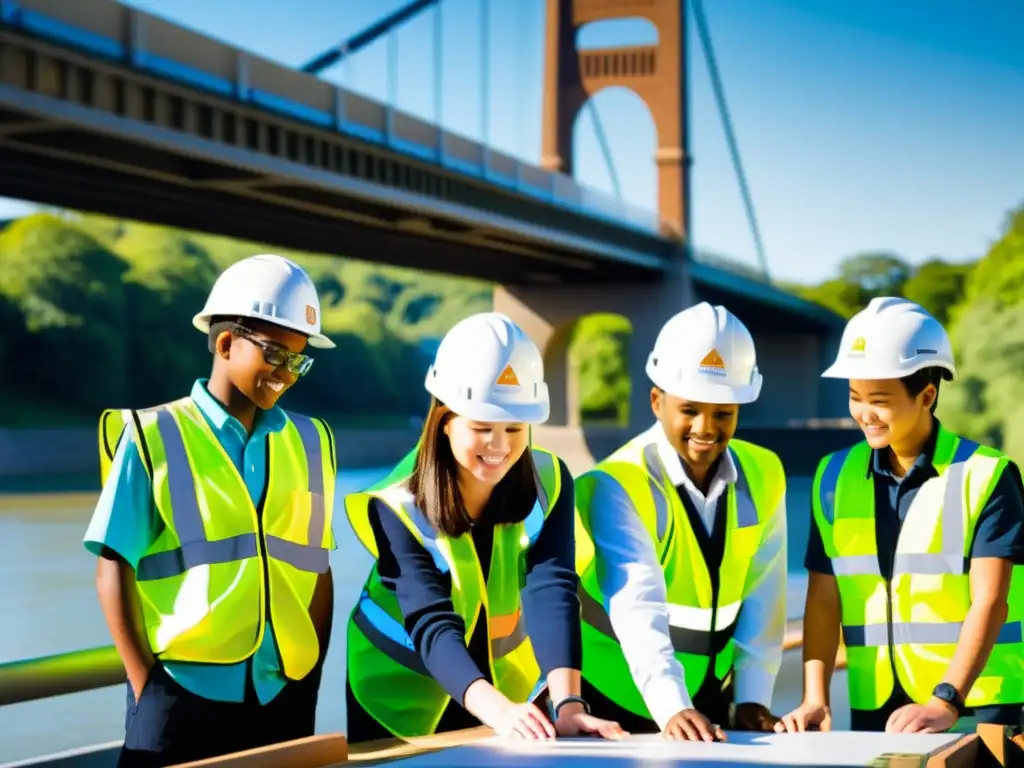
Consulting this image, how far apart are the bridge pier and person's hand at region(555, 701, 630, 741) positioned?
33.7 m

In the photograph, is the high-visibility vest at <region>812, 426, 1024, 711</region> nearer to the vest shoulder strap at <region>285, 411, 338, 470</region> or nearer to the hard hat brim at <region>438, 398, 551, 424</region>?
the hard hat brim at <region>438, 398, 551, 424</region>

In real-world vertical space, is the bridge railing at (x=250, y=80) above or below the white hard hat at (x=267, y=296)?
above

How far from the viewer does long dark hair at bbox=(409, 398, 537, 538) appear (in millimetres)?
2758

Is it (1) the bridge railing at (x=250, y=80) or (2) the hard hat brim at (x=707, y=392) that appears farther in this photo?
(1) the bridge railing at (x=250, y=80)

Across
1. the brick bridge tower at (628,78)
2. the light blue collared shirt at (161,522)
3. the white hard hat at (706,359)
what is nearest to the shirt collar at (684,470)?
the white hard hat at (706,359)

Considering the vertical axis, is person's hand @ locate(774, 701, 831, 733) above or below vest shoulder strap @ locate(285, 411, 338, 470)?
below

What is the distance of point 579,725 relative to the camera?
8.79ft

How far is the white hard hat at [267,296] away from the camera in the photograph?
Answer: 9.73 ft

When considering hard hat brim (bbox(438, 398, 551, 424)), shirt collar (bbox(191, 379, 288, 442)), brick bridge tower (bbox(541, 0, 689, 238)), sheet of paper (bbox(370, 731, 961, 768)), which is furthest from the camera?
brick bridge tower (bbox(541, 0, 689, 238))

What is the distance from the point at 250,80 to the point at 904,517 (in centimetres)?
1846

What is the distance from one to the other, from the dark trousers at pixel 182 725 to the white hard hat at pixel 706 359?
3.52ft

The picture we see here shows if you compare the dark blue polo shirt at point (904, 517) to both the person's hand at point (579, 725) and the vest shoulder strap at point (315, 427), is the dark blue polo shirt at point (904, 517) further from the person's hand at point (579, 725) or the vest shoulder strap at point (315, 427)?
the vest shoulder strap at point (315, 427)

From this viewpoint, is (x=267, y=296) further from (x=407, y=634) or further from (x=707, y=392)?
(x=707, y=392)

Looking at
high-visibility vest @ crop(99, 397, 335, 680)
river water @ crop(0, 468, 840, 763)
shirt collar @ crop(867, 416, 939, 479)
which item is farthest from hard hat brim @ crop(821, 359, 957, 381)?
river water @ crop(0, 468, 840, 763)
